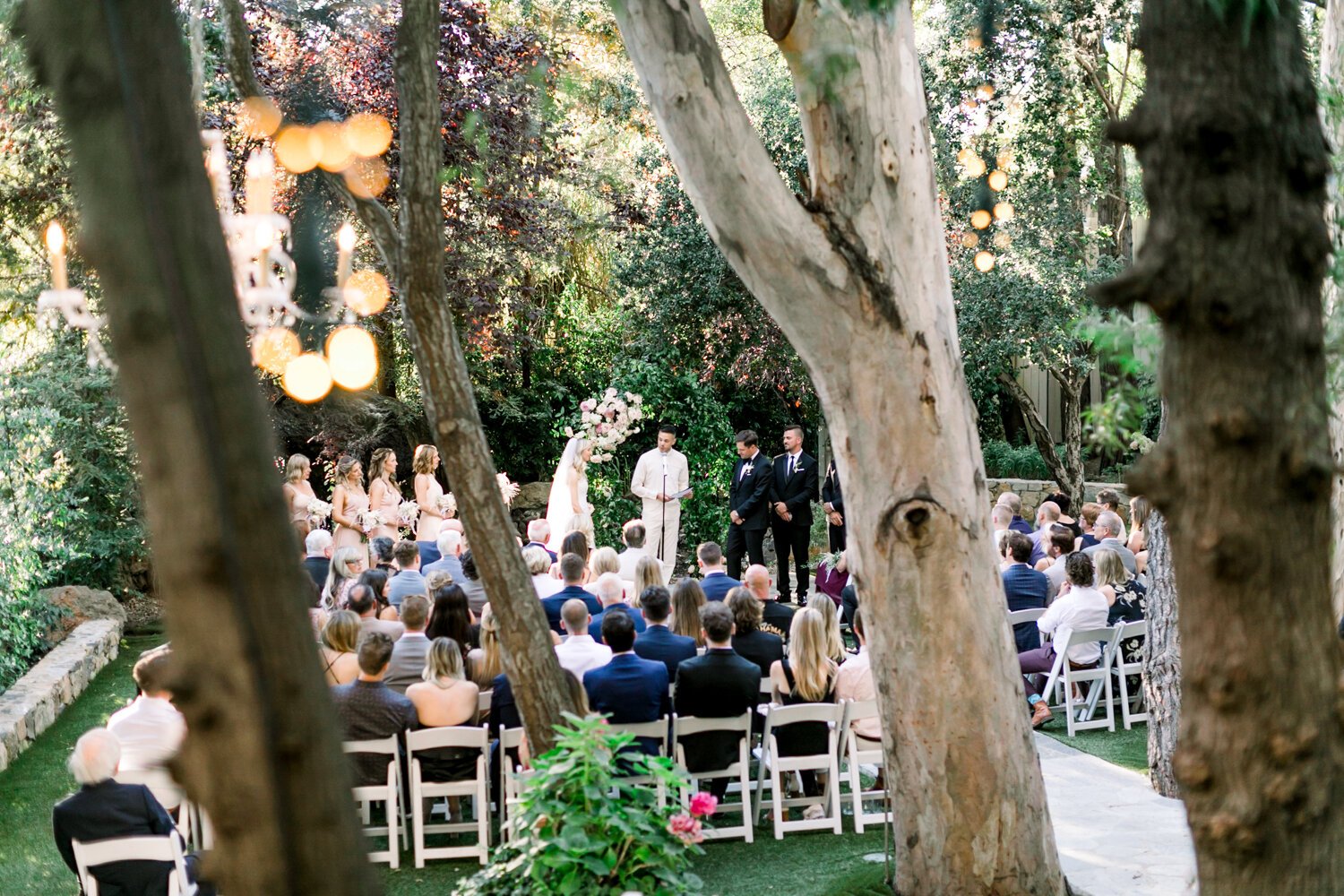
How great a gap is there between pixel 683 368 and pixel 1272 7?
573 inches

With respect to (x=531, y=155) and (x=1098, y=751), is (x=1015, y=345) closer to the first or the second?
(x=531, y=155)

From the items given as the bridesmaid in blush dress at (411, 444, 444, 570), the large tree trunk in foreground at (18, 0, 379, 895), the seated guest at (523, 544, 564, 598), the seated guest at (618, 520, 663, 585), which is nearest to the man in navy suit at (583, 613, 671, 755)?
the seated guest at (523, 544, 564, 598)

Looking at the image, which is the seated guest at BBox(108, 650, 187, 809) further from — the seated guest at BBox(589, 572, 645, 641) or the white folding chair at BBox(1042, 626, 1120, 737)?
the white folding chair at BBox(1042, 626, 1120, 737)

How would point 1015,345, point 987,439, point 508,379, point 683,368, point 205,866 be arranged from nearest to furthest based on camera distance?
1. point 205,866
2. point 1015,345
3. point 683,368
4. point 508,379
5. point 987,439

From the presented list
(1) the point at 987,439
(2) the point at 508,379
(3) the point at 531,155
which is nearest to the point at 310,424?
(2) the point at 508,379

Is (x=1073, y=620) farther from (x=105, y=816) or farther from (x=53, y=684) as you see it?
(x=53, y=684)

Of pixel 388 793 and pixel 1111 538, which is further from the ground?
pixel 1111 538

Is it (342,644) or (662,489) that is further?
(662,489)

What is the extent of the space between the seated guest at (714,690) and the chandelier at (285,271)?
8.87 feet

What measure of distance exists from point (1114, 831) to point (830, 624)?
6.32 ft

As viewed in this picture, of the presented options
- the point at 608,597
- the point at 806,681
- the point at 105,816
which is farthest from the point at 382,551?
the point at 105,816

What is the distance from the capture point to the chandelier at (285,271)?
20.7 ft

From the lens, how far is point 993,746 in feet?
16.4

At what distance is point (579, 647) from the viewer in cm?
729
